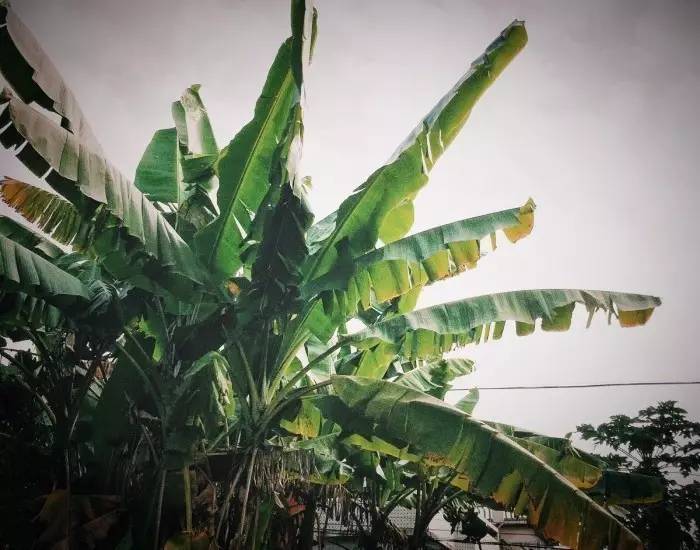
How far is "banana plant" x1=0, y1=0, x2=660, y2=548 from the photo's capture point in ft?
10.9

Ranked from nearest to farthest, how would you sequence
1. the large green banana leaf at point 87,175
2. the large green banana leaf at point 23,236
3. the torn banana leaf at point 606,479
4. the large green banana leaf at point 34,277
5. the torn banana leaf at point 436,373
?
the large green banana leaf at point 87,175
the large green banana leaf at point 34,277
the torn banana leaf at point 606,479
the large green banana leaf at point 23,236
the torn banana leaf at point 436,373

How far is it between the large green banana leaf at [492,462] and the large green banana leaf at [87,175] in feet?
6.67

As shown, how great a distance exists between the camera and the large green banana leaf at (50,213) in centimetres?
341

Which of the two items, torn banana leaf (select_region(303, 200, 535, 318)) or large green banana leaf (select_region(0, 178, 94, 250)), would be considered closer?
large green banana leaf (select_region(0, 178, 94, 250))

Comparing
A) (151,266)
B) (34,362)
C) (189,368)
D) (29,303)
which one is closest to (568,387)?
(189,368)

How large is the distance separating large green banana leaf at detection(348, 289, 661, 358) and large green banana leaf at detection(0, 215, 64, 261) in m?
4.12

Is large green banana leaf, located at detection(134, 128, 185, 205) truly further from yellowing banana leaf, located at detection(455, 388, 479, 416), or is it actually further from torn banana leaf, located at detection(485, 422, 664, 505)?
yellowing banana leaf, located at detection(455, 388, 479, 416)

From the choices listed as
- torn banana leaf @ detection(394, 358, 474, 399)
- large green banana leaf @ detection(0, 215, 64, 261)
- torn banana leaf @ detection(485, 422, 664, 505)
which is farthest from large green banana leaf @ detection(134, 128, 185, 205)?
torn banana leaf @ detection(485, 422, 664, 505)

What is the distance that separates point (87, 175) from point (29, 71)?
0.85 m

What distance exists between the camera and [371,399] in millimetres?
3773

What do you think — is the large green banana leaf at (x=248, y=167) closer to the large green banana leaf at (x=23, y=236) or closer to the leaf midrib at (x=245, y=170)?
the leaf midrib at (x=245, y=170)

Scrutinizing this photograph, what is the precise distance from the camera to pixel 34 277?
3305mm

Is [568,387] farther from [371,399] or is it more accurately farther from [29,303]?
[29,303]

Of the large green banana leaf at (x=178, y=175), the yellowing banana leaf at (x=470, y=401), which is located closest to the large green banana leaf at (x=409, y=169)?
the large green banana leaf at (x=178, y=175)
